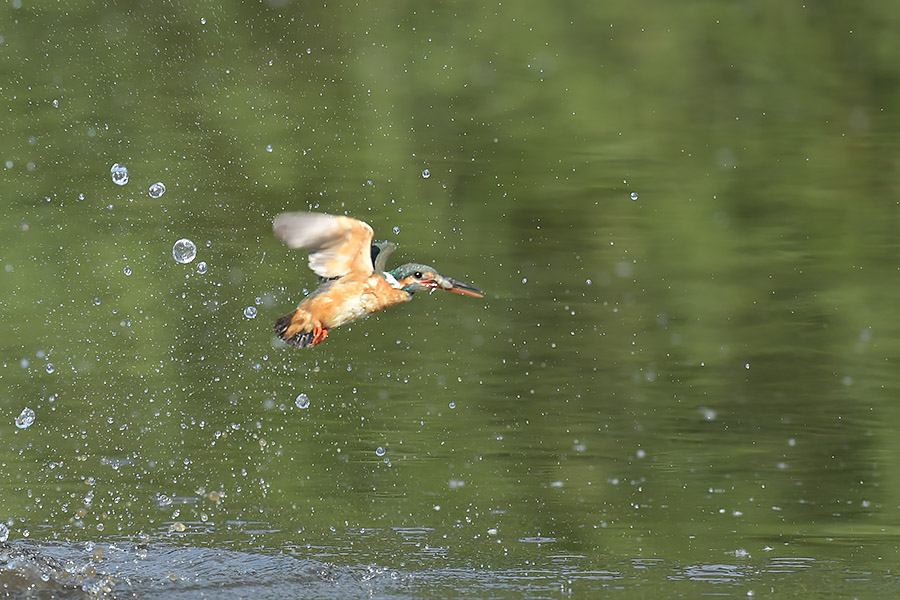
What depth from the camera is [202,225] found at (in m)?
6.36

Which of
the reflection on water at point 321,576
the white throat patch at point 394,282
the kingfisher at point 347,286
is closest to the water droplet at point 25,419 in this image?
the reflection on water at point 321,576

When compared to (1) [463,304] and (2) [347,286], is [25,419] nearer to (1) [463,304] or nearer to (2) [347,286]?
(2) [347,286]

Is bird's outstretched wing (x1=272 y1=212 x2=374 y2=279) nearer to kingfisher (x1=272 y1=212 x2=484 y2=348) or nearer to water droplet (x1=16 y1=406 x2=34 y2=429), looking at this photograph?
kingfisher (x1=272 y1=212 x2=484 y2=348)

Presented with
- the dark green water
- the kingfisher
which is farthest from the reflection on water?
the kingfisher

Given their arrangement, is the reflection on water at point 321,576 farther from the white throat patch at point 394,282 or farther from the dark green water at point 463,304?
the white throat patch at point 394,282

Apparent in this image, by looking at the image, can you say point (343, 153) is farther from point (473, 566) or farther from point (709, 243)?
point (473, 566)

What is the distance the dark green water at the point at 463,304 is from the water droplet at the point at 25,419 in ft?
0.07

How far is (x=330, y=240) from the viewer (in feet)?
10.9

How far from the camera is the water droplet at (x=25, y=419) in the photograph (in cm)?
457

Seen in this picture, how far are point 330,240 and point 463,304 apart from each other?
2.51 meters

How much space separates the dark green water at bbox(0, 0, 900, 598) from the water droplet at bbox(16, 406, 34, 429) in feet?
0.07

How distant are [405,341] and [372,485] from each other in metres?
1.19

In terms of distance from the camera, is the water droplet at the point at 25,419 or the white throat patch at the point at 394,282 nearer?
the white throat patch at the point at 394,282

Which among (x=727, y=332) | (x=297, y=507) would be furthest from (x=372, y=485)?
(x=727, y=332)
